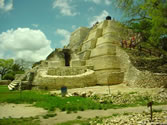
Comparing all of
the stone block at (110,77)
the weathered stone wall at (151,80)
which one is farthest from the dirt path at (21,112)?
the stone block at (110,77)

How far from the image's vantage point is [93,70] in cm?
2042

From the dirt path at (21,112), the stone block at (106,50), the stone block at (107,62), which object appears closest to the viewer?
the dirt path at (21,112)

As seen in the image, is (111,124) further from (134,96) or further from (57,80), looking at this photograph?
(57,80)

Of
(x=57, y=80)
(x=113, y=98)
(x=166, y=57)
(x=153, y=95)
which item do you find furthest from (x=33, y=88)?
(x=166, y=57)

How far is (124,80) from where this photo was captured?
56.2 ft

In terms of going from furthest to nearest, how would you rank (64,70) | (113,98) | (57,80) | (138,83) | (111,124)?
1. (64,70)
2. (57,80)
3. (138,83)
4. (113,98)
5. (111,124)

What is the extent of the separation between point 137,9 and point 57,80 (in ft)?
33.3

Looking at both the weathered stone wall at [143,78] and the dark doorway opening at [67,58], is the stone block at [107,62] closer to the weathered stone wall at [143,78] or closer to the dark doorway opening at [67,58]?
the weathered stone wall at [143,78]

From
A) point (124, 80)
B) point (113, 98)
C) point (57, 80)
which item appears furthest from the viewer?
point (124, 80)

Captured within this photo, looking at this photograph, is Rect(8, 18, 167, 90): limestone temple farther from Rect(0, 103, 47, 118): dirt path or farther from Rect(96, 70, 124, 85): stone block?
Rect(0, 103, 47, 118): dirt path

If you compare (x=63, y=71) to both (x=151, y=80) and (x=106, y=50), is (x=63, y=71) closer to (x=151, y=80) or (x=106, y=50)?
(x=106, y=50)

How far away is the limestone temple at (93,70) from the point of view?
50.5 ft

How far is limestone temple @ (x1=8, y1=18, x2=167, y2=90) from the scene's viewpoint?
50.5 feet

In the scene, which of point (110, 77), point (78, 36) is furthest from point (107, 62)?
point (78, 36)
